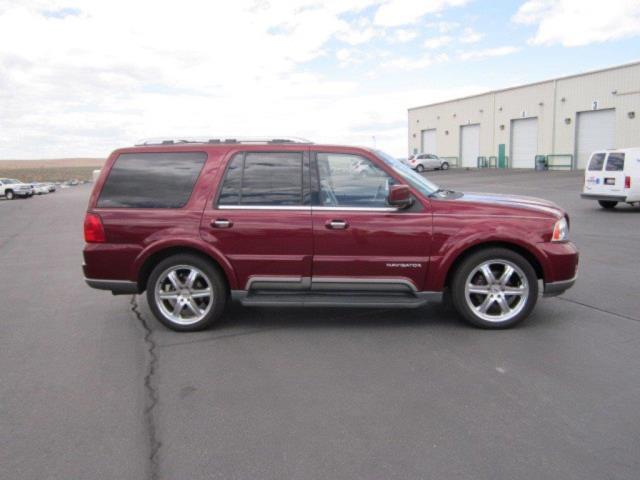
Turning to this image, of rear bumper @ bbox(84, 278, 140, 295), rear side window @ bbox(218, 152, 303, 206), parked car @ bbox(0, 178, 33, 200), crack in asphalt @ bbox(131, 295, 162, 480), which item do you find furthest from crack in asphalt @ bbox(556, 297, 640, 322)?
parked car @ bbox(0, 178, 33, 200)

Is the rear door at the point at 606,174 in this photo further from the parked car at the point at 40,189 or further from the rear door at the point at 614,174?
the parked car at the point at 40,189

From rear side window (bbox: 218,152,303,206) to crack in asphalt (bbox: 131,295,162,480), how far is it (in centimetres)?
151

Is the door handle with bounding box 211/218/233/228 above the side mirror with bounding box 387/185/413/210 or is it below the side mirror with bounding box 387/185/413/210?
below

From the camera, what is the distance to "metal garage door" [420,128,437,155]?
202 feet

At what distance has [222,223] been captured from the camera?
5602 millimetres

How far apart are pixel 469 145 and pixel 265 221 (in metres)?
52.1

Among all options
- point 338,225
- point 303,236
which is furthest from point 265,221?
point 338,225

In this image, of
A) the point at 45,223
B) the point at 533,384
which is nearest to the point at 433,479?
the point at 533,384

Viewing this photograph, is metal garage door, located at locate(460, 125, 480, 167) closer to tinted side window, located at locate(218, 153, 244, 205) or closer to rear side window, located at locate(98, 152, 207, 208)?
tinted side window, located at locate(218, 153, 244, 205)

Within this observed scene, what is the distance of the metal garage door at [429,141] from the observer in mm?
61469

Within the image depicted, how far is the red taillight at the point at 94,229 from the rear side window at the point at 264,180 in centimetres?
121

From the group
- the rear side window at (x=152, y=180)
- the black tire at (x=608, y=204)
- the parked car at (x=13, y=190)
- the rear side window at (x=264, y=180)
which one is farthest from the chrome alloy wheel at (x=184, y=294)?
the parked car at (x=13, y=190)

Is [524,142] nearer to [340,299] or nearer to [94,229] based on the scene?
[340,299]

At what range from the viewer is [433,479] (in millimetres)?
3072
